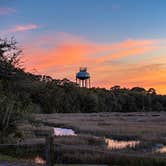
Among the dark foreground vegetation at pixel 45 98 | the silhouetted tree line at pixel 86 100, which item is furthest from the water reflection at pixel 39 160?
the silhouetted tree line at pixel 86 100

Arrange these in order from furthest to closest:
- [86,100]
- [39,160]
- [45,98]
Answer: [86,100] → [45,98] → [39,160]

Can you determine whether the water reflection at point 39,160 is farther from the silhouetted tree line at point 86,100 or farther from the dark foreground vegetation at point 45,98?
the silhouetted tree line at point 86,100

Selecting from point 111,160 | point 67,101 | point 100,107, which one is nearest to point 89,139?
point 111,160

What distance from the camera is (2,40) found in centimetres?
2998

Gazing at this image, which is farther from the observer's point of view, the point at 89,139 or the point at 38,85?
the point at 89,139

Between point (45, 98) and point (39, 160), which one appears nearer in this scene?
point (39, 160)

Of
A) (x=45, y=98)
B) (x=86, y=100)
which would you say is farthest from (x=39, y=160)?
(x=86, y=100)

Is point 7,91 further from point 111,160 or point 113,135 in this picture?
point 113,135

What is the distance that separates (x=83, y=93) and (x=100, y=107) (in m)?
10.5

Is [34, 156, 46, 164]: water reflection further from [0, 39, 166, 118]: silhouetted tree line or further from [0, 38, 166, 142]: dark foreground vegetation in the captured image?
[0, 39, 166, 118]: silhouetted tree line

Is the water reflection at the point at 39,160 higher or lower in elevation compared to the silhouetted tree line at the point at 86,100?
lower

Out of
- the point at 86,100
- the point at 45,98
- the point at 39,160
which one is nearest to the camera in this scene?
the point at 39,160

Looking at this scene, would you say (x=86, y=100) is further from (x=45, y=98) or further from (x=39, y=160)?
(x=39, y=160)

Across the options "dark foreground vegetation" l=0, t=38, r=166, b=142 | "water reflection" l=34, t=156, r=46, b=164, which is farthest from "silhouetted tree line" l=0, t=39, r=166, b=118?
"water reflection" l=34, t=156, r=46, b=164
